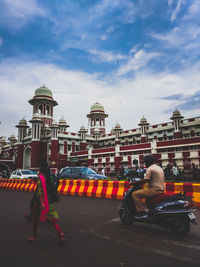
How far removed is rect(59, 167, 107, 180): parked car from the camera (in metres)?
13.8

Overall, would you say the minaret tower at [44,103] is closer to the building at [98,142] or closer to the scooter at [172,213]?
the building at [98,142]

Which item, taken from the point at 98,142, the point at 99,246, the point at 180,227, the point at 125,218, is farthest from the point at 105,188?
the point at 98,142

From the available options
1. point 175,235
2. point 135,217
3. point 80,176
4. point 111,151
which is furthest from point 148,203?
point 111,151

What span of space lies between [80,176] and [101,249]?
10707mm

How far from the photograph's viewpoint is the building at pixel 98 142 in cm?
3403

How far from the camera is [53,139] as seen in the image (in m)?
47.9

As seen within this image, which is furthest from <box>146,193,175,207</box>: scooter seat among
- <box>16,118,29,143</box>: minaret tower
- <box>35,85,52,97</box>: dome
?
<box>16,118,29,143</box>: minaret tower

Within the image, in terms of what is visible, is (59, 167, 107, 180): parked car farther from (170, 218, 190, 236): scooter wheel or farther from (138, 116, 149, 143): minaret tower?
(138, 116, 149, 143): minaret tower

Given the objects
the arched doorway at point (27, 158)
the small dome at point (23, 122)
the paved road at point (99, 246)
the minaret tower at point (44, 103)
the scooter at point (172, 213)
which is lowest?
the paved road at point (99, 246)

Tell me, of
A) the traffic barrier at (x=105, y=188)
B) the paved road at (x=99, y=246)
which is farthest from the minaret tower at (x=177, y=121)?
the paved road at (x=99, y=246)

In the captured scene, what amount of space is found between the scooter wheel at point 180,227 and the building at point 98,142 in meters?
29.3

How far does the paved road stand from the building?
29.5m

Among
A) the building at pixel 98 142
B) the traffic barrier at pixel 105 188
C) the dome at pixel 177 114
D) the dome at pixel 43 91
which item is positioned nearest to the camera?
the traffic barrier at pixel 105 188

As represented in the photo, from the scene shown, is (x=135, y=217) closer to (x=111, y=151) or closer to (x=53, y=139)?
(x=111, y=151)
